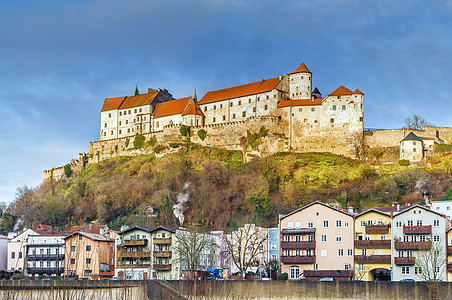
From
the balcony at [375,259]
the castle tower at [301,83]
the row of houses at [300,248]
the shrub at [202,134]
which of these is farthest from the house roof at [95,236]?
the castle tower at [301,83]

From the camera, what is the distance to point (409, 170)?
112 metres

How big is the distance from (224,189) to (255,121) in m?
18.1

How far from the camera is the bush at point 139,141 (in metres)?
145

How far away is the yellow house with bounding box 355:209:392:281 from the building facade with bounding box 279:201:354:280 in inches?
37.8

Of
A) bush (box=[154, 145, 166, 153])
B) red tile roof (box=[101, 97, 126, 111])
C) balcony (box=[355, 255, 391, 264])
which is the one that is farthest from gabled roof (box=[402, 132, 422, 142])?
red tile roof (box=[101, 97, 126, 111])

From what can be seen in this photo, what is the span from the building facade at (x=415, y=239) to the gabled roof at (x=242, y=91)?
6513cm

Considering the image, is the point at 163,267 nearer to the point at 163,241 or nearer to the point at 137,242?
the point at 163,241

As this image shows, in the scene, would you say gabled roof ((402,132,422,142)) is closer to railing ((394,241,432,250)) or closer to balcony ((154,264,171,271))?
railing ((394,241,432,250))

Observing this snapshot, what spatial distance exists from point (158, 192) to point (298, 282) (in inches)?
2559

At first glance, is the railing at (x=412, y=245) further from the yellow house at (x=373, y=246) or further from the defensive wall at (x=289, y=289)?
the defensive wall at (x=289, y=289)

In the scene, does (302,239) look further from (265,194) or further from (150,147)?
(150,147)

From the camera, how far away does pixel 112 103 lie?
531 ft

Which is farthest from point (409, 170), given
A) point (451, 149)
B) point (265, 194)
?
point (265, 194)

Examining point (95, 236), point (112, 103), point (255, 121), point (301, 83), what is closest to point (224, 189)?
point (255, 121)
